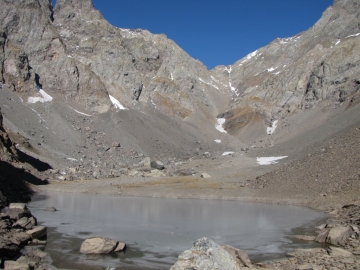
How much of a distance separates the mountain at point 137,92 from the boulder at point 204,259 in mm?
55216

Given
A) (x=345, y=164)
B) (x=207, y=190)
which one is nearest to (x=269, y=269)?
(x=345, y=164)

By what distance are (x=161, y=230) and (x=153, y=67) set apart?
128 m

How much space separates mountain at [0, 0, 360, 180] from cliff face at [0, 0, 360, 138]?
38 centimetres

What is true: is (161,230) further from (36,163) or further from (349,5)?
(349,5)

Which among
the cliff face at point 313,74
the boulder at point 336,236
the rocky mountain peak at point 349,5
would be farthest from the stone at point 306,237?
the rocky mountain peak at point 349,5

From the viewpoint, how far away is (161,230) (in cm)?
2011

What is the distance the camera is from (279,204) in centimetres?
3569

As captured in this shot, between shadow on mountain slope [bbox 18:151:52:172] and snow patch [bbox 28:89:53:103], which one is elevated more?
snow patch [bbox 28:89:53:103]

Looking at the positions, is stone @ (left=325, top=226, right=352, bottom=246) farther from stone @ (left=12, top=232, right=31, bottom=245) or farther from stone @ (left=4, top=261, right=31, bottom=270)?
stone @ (left=12, top=232, right=31, bottom=245)

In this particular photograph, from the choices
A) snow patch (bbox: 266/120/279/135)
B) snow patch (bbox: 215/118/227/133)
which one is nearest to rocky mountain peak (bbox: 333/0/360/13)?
snow patch (bbox: 266/120/279/135)

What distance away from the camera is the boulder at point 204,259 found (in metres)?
10.0

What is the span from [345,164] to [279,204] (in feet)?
28.1

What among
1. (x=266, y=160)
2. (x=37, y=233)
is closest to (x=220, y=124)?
(x=266, y=160)

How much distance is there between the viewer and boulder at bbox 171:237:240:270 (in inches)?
395
